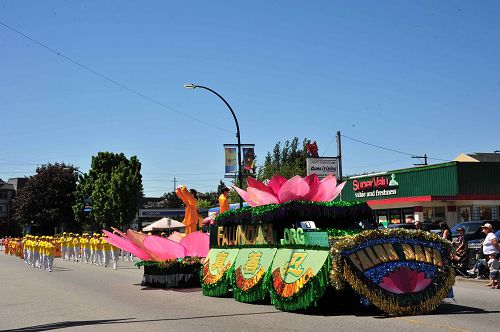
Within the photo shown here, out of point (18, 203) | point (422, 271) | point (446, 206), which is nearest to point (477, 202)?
point (446, 206)

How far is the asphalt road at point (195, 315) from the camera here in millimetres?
8734

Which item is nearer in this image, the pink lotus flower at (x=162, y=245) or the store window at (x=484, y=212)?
the pink lotus flower at (x=162, y=245)

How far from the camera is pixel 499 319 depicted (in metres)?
9.15

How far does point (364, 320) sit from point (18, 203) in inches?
3472

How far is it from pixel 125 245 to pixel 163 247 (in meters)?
0.96

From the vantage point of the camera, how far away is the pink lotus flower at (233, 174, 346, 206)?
11.7m

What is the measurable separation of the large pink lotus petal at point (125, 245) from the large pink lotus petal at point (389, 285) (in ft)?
26.6

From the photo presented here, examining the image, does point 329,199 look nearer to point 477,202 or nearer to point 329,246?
point 329,246

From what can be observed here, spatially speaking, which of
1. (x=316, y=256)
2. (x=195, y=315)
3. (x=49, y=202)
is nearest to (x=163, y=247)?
(x=195, y=315)

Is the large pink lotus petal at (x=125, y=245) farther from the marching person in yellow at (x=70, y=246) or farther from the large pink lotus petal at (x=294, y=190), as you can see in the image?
the marching person in yellow at (x=70, y=246)

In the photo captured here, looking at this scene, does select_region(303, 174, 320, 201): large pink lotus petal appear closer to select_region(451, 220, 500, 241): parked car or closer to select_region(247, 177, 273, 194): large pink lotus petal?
select_region(247, 177, 273, 194): large pink lotus petal

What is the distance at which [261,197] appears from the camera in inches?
475

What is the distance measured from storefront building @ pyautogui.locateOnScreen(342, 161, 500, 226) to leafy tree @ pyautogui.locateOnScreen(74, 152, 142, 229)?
3241 cm

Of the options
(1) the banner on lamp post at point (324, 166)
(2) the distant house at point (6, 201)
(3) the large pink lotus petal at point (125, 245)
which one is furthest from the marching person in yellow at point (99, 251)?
(2) the distant house at point (6, 201)
